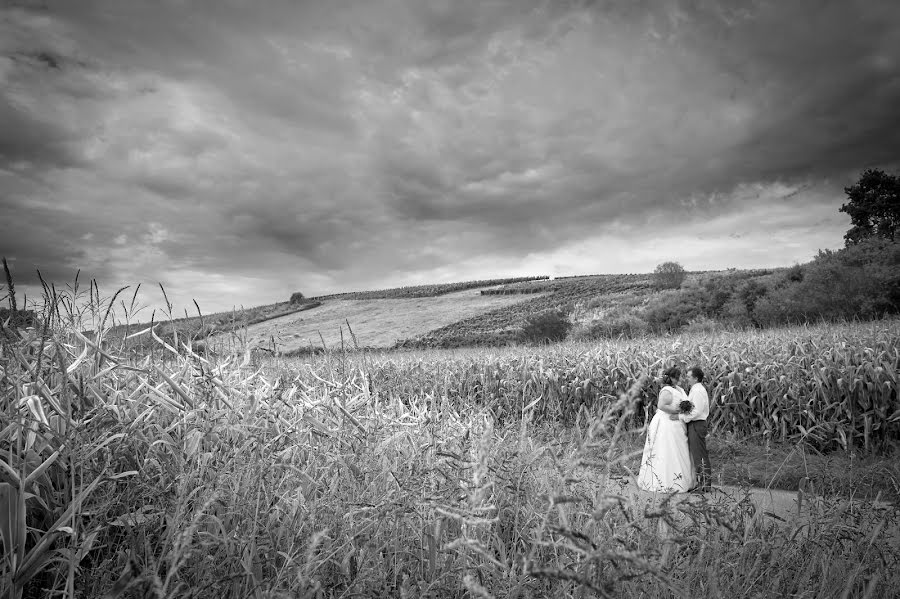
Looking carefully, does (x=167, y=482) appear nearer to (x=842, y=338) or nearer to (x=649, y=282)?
(x=842, y=338)

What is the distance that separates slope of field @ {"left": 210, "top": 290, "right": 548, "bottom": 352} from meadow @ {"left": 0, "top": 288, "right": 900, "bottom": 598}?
77.7 feet

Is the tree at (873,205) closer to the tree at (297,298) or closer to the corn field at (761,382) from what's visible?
the corn field at (761,382)

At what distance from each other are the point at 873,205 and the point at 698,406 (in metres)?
43.6

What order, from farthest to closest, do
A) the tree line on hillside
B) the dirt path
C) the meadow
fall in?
1. the tree line on hillside
2. the dirt path
3. the meadow

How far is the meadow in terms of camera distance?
1565 millimetres

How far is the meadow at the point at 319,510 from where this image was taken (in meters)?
1.57

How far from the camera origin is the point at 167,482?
241cm

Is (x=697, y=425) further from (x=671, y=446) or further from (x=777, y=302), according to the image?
(x=777, y=302)

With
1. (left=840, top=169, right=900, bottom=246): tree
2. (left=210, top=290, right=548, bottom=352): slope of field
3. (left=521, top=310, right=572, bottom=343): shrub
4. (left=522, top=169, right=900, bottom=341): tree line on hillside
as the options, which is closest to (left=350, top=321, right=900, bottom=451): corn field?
(left=522, top=169, right=900, bottom=341): tree line on hillside

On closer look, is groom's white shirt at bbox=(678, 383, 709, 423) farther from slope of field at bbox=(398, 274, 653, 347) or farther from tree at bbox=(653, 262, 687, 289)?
tree at bbox=(653, 262, 687, 289)

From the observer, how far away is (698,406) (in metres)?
7.54

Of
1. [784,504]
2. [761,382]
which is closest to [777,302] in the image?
[761,382]

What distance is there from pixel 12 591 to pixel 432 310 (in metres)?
39.2

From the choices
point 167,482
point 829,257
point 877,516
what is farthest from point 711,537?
point 829,257
